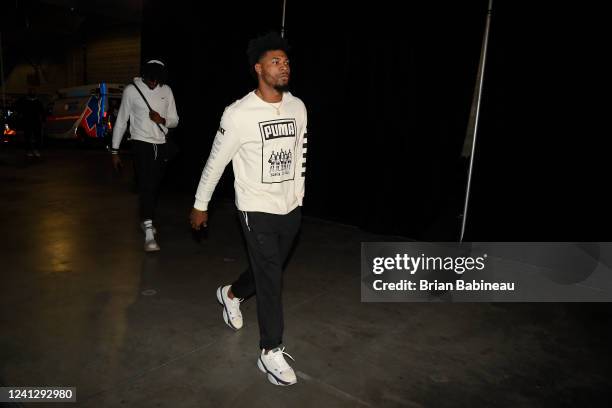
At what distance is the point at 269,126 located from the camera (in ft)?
7.98

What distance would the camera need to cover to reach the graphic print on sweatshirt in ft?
7.99

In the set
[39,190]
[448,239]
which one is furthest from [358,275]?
[39,190]

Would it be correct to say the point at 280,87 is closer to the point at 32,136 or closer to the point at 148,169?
the point at 148,169

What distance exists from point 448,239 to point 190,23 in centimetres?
514

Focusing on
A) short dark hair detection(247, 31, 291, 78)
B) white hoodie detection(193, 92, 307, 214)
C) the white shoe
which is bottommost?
the white shoe

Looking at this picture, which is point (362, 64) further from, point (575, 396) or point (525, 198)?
point (575, 396)

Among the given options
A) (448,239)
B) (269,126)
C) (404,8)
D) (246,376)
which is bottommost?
(246,376)

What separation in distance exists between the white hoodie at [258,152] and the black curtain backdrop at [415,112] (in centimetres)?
257

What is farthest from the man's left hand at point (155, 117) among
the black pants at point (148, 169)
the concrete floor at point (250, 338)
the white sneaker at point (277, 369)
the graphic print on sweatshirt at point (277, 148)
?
the white sneaker at point (277, 369)

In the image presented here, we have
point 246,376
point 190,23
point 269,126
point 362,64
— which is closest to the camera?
point 269,126

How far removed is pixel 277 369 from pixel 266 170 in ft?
3.55

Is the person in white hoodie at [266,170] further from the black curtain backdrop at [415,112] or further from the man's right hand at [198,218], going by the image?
the black curtain backdrop at [415,112]

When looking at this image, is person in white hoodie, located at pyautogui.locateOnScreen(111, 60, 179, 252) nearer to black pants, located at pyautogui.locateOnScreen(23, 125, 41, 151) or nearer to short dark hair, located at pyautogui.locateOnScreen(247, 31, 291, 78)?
short dark hair, located at pyautogui.locateOnScreen(247, 31, 291, 78)

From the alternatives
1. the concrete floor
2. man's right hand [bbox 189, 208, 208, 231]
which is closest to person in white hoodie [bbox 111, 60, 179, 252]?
the concrete floor
